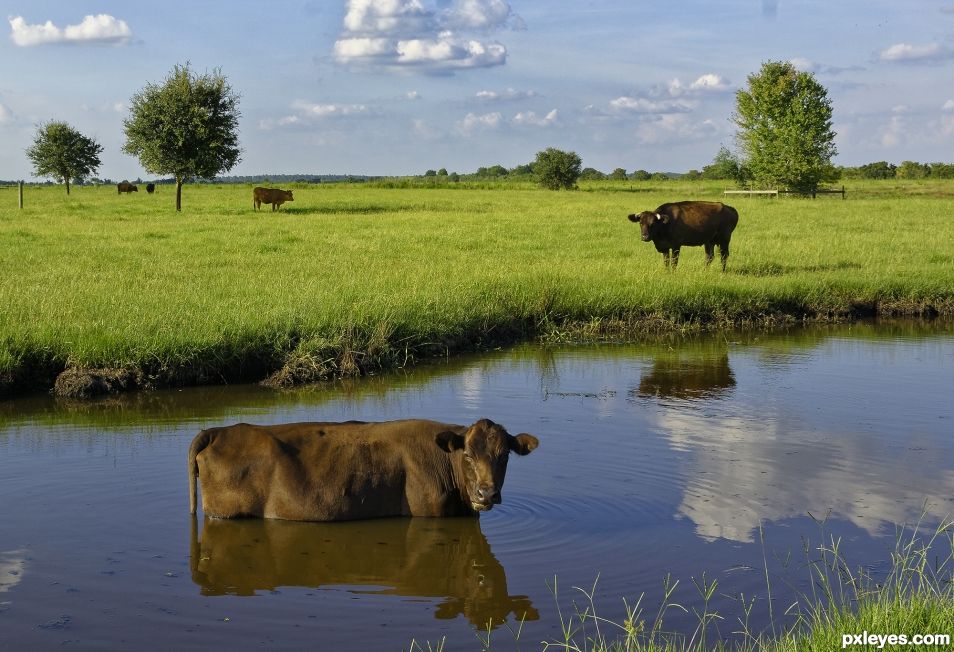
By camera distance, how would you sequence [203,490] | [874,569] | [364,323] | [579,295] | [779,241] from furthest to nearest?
1. [779,241]
2. [579,295]
3. [364,323]
4. [203,490]
5. [874,569]

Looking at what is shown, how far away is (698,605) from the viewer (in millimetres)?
6035

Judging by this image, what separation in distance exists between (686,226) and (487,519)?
1614 centimetres

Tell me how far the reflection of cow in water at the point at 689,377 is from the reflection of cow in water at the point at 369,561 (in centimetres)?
543

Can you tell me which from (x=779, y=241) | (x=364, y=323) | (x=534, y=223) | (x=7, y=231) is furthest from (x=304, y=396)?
(x=534, y=223)

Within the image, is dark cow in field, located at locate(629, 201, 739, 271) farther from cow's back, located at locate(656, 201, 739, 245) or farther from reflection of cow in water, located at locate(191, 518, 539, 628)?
reflection of cow in water, located at locate(191, 518, 539, 628)

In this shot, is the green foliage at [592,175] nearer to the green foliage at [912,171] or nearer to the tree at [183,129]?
the green foliage at [912,171]

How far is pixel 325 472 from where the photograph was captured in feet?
24.0

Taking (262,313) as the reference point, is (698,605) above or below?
below

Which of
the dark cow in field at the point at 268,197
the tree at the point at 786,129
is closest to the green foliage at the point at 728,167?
the tree at the point at 786,129

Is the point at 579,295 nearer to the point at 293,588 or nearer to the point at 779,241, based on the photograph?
the point at 293,588

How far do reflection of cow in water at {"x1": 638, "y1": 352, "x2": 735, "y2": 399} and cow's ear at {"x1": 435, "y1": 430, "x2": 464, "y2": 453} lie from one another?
533 centimetres

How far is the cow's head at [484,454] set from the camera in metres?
6.91

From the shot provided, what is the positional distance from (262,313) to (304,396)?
250 cm

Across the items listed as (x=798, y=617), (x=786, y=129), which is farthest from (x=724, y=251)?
(x=786, y=129)
